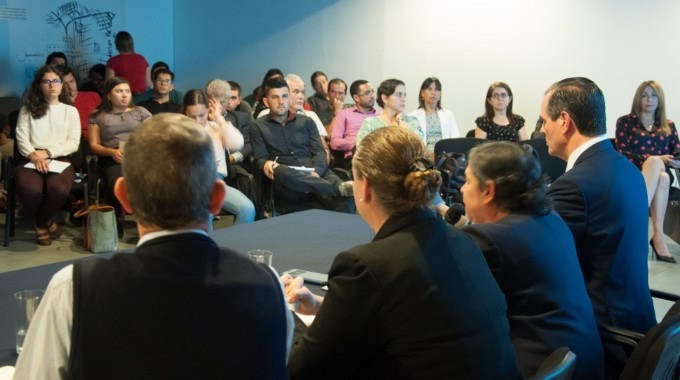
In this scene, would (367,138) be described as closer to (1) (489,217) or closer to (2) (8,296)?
(1) (489,217)

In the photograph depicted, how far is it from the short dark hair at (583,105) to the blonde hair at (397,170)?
116cm

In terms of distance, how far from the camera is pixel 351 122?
6.63 m

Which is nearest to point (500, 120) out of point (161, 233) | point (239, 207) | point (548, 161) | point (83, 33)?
point (548, 161)

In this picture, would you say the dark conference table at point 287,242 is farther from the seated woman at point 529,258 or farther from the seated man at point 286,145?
the seated man at point 286,145

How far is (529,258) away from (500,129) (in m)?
5.00

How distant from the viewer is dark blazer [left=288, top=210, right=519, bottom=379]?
157cm

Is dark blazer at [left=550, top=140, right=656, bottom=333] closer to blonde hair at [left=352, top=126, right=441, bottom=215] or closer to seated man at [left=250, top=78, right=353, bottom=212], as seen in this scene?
blonde hair at [left=352, top=126, right=441, bottom=215]

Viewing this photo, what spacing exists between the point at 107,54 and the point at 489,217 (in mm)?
7907

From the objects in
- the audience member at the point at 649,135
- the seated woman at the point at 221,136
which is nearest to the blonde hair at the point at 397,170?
the seated woman at the point at 221,136

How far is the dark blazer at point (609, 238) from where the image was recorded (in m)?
2.47

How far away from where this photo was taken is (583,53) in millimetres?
7230

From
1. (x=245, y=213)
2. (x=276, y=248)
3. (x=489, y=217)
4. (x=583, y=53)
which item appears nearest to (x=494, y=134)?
(x=583, y=53)

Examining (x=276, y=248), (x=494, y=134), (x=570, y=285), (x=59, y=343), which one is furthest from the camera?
(x=494, y=134)

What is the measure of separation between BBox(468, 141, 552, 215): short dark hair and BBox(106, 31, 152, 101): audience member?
6512 millimetres
